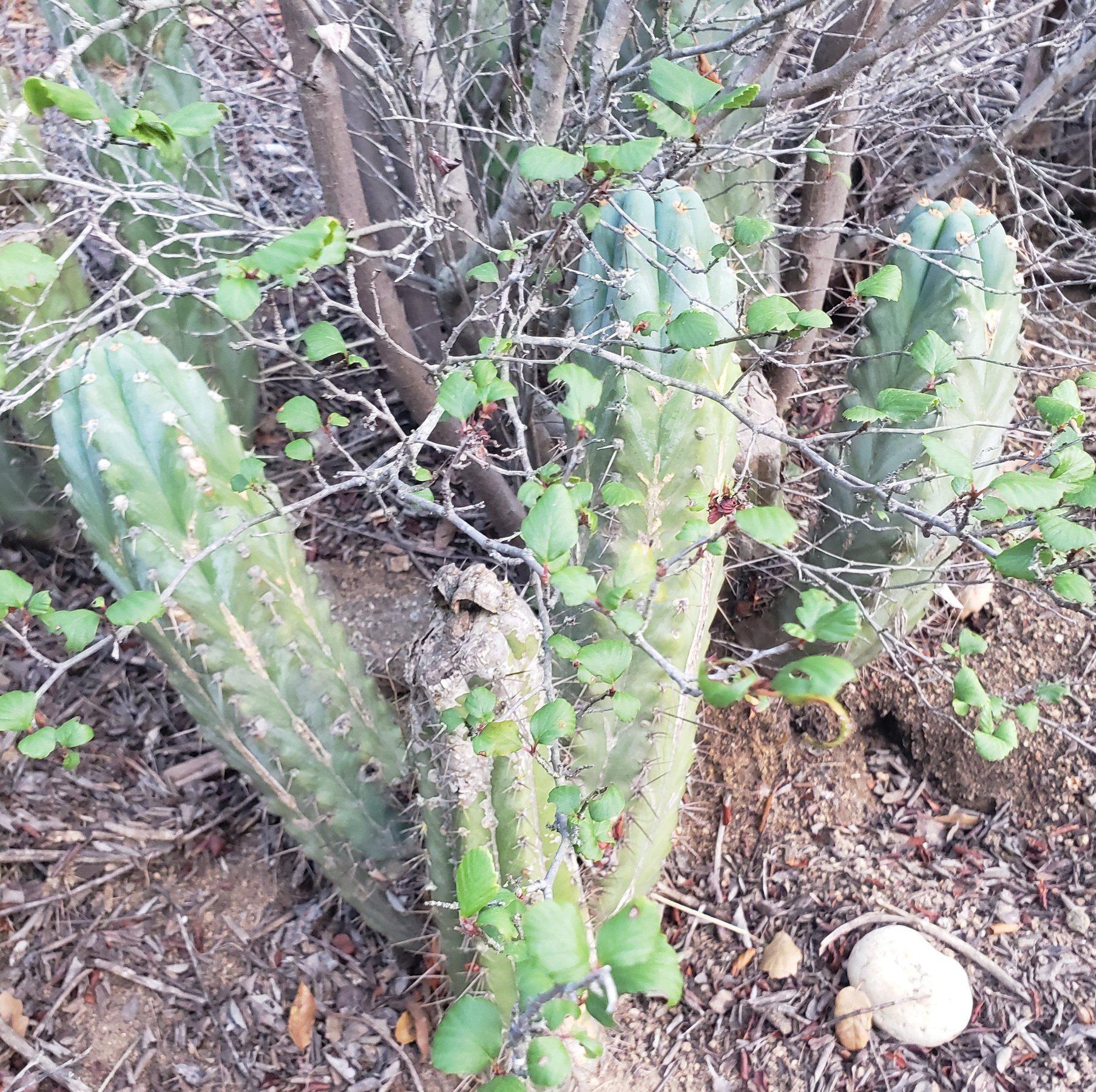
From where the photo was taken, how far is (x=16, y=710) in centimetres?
95

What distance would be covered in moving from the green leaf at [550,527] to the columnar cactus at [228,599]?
0.55m

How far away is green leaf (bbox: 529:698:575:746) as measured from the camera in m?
0.89

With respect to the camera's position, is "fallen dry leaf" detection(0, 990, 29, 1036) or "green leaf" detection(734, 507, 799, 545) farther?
"fallen dry leaf" detection(0, 990, 29, 1036)

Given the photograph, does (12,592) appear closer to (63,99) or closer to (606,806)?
(63,99)

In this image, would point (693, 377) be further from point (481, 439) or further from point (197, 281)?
point (197, 281)

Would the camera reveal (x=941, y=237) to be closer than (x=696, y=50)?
No

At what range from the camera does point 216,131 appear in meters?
2.19

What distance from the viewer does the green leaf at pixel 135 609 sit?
0.93 metres

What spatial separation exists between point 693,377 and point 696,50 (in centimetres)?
46

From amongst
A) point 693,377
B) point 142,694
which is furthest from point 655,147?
point 142,694

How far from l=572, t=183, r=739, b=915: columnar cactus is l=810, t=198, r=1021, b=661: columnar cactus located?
28 centimetres

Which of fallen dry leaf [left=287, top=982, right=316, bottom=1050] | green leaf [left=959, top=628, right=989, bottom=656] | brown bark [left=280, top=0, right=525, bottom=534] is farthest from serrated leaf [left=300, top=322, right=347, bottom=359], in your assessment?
fallen dry leaf [left=287, top=982, right=316, bottom=1050]

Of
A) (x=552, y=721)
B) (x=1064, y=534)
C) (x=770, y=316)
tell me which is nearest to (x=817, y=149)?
(x=770, y=316)

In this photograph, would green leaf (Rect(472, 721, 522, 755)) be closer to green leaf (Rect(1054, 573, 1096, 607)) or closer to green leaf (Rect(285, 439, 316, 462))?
green leaf (Rect(285, 439, 316, 462))
